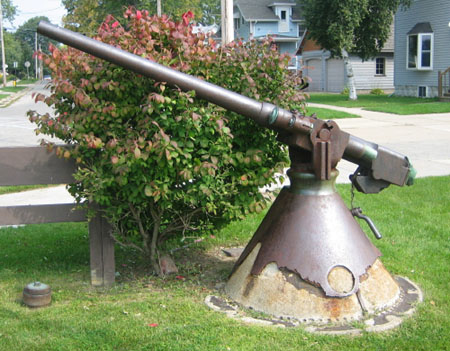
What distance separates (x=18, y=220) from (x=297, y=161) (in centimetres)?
230

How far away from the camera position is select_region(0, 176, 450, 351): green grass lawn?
375 centimetres

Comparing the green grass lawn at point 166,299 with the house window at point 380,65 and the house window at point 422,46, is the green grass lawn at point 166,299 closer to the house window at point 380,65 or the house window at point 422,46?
the house window at point 422,46

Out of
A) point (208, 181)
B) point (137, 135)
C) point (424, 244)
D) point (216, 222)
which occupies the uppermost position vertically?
point (137, 135)

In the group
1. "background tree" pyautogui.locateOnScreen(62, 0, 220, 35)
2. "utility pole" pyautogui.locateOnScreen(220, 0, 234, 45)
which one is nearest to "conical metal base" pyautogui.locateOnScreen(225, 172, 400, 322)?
"utility pole" pyautogui.locateOnScreen(220, 0, 234, 45)

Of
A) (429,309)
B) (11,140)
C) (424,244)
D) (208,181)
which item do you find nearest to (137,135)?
(208,181)

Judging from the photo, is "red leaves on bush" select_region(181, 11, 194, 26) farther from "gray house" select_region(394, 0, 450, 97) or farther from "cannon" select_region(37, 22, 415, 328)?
"gray house" select_region(394, 0, 450, 97)

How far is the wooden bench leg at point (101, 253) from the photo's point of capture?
15.9ft

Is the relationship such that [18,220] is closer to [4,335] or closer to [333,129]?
[4,335]

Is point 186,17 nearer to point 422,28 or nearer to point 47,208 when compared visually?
point 47,208

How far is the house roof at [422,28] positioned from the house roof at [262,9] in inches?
856

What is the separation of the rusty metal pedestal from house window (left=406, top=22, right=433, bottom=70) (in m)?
25.5

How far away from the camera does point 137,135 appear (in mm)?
4207

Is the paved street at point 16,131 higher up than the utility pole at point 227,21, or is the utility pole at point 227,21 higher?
the utility pole at point 227,21

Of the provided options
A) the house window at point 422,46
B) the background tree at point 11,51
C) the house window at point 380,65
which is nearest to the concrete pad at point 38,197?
the house window at point 422,46
